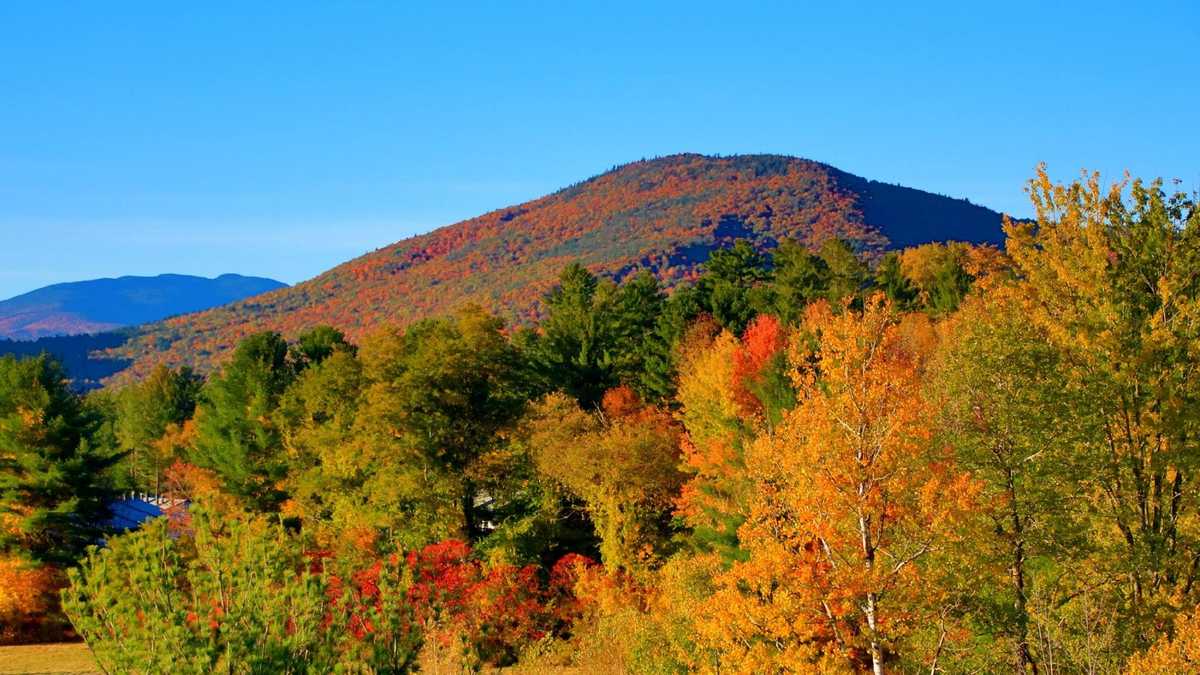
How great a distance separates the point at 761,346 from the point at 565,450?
38.1 feet

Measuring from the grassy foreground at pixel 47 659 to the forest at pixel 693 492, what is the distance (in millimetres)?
3074

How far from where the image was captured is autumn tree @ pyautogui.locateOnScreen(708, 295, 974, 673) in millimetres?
18469

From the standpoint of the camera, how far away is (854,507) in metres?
18.9

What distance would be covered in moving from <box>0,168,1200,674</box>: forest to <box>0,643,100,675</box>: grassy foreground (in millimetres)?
3074

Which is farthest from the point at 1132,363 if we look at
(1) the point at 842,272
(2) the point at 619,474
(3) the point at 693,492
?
(1) the point at 842,272

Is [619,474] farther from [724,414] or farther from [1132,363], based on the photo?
[1132,363]

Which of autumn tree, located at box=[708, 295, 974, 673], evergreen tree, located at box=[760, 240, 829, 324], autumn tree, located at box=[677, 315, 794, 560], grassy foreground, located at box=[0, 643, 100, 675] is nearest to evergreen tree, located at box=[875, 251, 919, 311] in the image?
evergreen tree, located at box=[760, 240, 829, 324]

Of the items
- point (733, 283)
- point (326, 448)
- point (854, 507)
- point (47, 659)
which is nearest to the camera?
point (854, 507)

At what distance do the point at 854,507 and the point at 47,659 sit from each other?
28226mm

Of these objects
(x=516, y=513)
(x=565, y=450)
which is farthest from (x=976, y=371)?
(x=516, y=513)

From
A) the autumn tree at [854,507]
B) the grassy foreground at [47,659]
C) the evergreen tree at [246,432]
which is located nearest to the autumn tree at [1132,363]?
the autumn tree at [854,507]

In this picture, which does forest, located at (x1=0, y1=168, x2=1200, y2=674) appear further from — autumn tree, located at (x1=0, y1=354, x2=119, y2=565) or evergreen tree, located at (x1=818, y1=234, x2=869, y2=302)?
evergreen tree, located at (x1=818, y1=234, x2=869, y2=302)

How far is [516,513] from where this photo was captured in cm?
4412

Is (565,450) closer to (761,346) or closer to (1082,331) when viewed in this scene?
(761,346)
